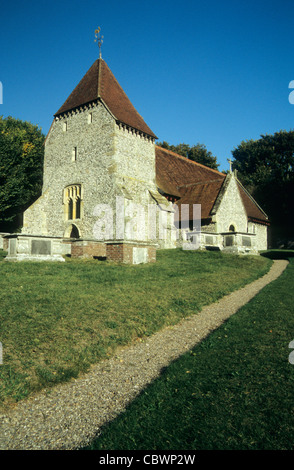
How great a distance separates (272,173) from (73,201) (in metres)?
29.8

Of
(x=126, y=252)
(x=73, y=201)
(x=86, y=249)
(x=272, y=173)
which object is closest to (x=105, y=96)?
(x=73, y=201)

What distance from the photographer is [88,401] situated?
13.5 ft

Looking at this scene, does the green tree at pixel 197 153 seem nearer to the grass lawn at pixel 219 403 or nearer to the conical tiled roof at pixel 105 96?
the conical tiled roof at pixel 105 96

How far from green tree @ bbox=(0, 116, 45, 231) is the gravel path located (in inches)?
906

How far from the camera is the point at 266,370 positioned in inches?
172

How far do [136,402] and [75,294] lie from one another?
13.3 ft

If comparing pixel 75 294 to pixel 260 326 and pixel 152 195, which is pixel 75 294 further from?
pixel 152 195

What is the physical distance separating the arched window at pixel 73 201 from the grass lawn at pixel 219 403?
60.0 feet

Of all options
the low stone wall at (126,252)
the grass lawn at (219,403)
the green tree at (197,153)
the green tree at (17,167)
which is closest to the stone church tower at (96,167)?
the green tree at (17,167)

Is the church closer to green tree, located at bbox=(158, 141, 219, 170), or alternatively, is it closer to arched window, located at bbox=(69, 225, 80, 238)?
arched window, located at bbox=(69, 225, 80, 238)

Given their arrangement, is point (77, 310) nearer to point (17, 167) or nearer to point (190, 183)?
point (17, 167)

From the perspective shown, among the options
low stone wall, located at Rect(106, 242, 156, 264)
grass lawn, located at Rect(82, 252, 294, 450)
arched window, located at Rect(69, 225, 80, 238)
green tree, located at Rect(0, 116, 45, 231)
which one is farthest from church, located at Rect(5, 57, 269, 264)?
grass lawn, located at Rect(82, 252, 294, 450)

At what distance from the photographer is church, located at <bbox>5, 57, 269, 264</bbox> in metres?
20.8

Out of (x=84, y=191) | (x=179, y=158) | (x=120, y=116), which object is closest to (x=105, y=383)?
(x=84, y=191)
